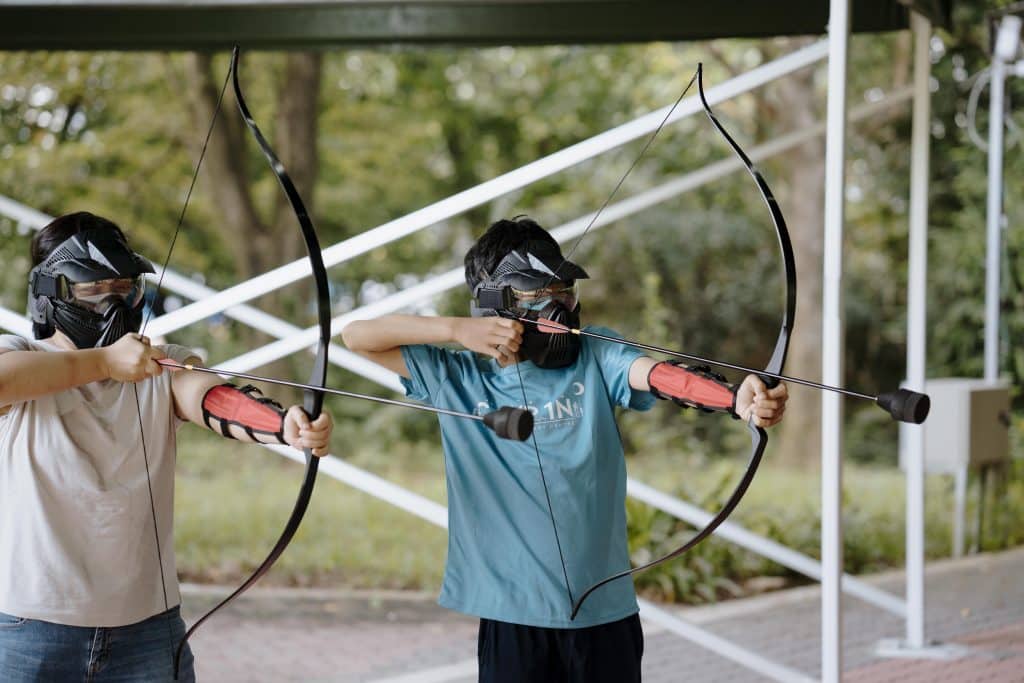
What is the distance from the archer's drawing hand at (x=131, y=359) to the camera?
7.45ft

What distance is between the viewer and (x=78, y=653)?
7.68 ft

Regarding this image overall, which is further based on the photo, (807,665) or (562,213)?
(562,213)

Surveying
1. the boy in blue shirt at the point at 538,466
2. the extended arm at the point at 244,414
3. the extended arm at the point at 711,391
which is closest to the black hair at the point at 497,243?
the boy in blue shirt at the point at 538,466

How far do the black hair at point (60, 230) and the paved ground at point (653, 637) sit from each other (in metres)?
3.11

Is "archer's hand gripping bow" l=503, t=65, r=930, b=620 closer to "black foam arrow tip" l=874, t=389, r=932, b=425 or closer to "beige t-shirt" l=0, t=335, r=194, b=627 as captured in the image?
"black foam arrow tip" l=874, t=389, r=932, b=425

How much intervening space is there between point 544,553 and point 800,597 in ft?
14.6

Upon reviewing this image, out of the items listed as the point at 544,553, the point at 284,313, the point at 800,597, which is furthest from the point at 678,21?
the point at 284,313

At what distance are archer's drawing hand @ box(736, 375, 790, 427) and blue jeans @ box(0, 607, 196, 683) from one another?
125 centimetres

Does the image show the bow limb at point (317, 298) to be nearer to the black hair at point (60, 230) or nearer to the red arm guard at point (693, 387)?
the black hair at point (60, 230)

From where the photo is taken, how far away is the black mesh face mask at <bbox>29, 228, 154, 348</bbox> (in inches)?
97.2

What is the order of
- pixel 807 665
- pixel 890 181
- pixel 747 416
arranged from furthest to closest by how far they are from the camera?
pixel 890 181 < pixel 807 665 < pixel 747 416

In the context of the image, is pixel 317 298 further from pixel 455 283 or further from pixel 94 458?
pixel 455 283

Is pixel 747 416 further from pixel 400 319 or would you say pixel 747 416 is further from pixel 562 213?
pixel 562 213

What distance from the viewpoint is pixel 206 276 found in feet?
47.0
